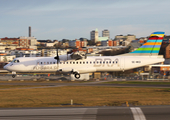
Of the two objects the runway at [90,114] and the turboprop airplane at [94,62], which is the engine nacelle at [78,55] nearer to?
the turboprop airplane at [94,62]

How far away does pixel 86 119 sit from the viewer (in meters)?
18.5

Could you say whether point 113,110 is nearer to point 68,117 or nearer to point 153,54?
point 68,117

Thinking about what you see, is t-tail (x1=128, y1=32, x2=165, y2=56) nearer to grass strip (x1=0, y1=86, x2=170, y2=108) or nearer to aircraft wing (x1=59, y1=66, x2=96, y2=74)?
aircraft wing (x1=59, y1=66, x2=96, y2=74)

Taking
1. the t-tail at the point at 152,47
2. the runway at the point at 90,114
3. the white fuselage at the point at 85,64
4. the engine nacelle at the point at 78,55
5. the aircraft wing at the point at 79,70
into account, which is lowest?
the runway at the point at 90,114

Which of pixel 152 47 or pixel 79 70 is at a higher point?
pixel 152 47

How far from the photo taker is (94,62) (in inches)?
1865

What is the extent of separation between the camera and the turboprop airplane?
1825 inches

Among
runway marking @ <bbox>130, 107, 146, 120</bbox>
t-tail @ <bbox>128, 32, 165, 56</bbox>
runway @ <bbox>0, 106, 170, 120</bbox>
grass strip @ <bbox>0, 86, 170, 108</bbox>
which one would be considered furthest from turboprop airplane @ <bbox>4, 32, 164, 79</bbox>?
runway marking @ <bbox>130, 107, 146, 120</bbox>

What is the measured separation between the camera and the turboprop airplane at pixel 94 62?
46344 millimetres

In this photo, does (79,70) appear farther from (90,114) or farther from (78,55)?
(90,114)

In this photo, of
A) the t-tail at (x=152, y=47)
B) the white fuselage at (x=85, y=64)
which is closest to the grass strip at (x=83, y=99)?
the white fuselage at (x=85, y=64)

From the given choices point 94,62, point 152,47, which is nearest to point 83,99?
point 94,62

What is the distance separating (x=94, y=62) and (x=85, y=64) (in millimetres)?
1693

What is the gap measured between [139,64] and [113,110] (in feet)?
85.9
